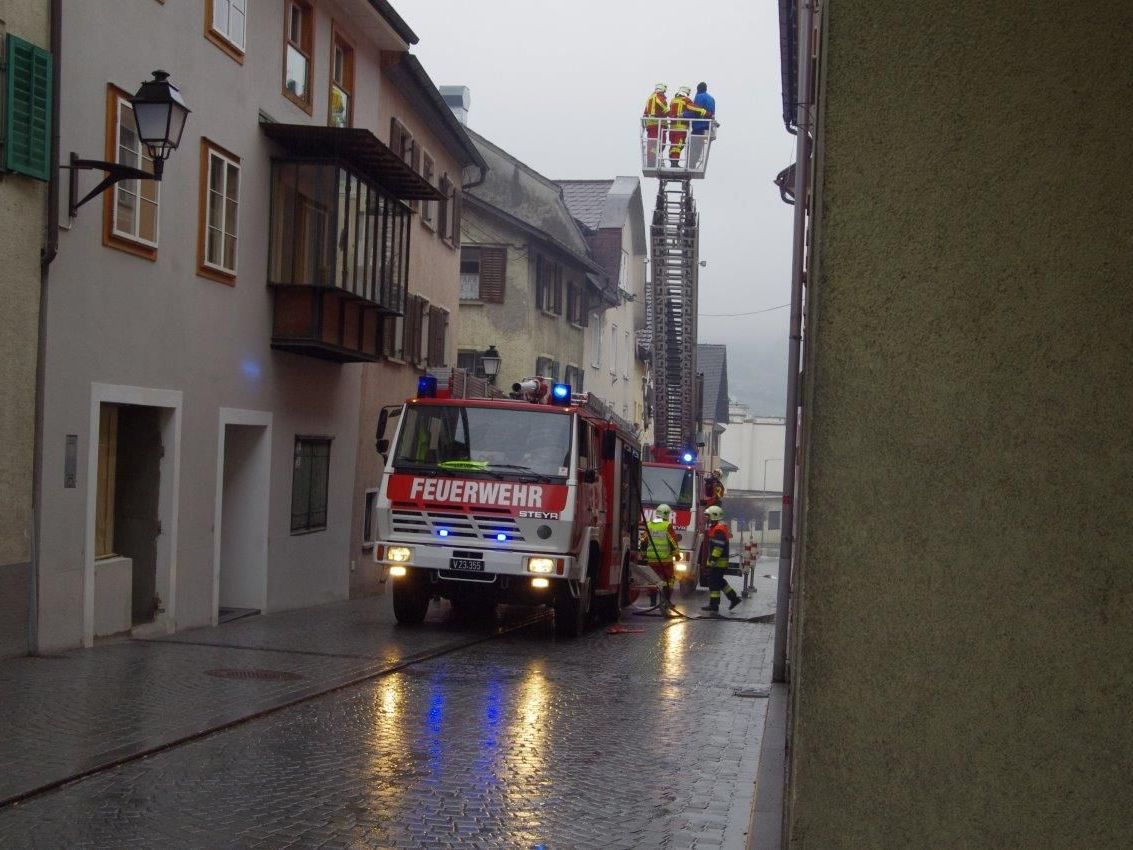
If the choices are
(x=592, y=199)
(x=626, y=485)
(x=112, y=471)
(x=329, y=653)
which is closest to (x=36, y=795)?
(x=329, y=653)

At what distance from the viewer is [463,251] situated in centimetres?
3784

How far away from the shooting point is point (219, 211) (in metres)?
16.5

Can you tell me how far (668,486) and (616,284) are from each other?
1869 centimetres

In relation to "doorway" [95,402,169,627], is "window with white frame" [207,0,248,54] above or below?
above

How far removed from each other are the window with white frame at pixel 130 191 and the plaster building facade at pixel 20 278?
1356 millimetres

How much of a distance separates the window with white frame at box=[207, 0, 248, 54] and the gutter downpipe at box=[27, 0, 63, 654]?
12.9ft

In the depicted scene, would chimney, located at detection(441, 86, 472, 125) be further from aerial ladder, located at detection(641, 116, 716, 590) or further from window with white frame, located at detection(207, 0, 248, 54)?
window with white frame, located at detection(207, 0, 248, 54)

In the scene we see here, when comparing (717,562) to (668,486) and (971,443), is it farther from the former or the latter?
(971,443)


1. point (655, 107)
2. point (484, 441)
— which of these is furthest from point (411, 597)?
point (655, 107)

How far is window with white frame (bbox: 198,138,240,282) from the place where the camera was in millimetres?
15938

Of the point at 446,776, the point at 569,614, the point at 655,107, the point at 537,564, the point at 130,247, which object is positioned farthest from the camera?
the point at 655,107

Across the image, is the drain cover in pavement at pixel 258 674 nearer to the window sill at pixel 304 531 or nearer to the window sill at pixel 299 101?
the window sill at pixel 304 531

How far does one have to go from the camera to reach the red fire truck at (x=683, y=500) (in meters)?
29.2

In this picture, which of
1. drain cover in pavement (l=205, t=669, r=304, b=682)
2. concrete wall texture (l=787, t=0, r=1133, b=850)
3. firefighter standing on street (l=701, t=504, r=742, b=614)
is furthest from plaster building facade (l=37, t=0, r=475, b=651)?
concrete wall texture (l=787, t=0, r=1133, b=850)
